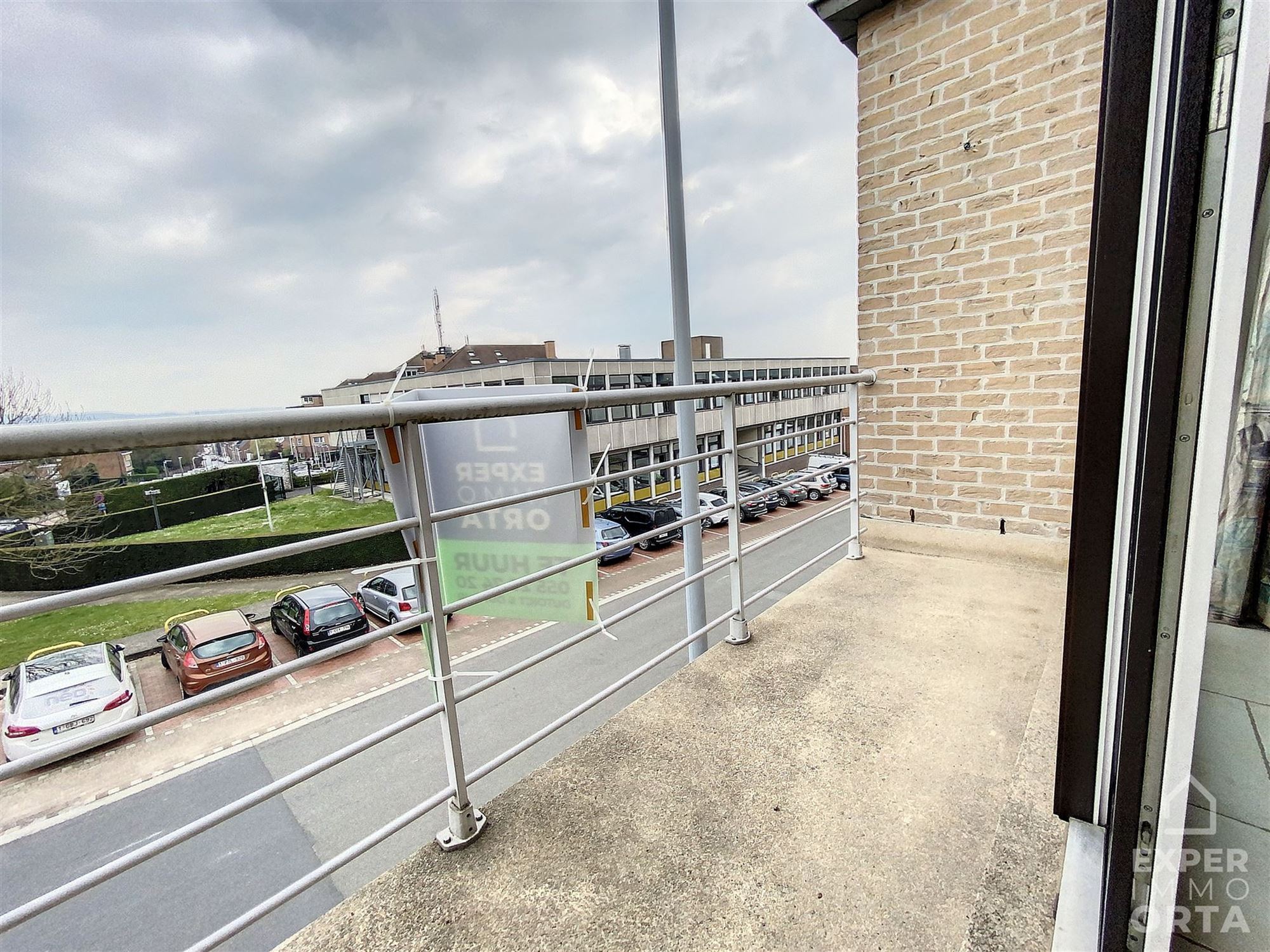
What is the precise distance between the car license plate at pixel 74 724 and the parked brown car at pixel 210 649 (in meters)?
1.14

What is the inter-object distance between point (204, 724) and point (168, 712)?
11170 millimetres

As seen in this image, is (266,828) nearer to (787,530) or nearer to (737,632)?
(737,632)

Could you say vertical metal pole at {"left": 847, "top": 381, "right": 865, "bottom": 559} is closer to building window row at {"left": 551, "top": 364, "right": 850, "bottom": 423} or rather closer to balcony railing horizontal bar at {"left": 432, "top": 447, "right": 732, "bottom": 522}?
building window row at {"left": 551, "top": 364, "right": 850, "bottom": 423}

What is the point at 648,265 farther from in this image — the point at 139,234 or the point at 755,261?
the point at 139,234

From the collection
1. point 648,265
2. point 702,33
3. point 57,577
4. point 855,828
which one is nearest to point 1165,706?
point 855,828

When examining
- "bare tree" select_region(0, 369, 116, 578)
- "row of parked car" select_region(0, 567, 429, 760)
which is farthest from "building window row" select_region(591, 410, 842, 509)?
"bare tree" select_region(0, 369, 116, 578)

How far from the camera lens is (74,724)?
21.0 feet

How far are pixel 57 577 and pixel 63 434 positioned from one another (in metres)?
12.2

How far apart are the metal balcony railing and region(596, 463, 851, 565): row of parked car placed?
112mm

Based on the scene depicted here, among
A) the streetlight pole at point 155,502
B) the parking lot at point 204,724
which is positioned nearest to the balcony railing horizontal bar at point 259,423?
the parking lot at point 204,724

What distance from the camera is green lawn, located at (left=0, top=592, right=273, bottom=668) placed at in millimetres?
7949

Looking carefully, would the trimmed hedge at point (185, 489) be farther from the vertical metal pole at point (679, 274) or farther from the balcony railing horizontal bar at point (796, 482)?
the balcony railing horizontal bar at point (796, 482)

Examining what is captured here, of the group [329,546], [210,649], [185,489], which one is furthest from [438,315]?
[329,546]

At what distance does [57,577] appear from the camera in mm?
9062
